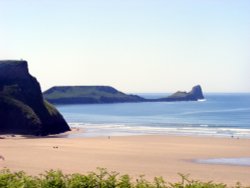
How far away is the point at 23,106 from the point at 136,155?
47.7m

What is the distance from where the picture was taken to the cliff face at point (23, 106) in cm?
9431

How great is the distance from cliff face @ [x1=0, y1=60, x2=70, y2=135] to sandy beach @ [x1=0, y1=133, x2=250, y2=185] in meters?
10.8

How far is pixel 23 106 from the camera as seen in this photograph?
99.4 m

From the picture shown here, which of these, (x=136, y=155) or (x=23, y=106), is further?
(x=23, y=106)

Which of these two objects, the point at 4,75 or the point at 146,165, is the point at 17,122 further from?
the point at 146,165

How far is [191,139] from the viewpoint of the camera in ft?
258

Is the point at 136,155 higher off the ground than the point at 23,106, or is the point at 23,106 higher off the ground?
the point at 23,106

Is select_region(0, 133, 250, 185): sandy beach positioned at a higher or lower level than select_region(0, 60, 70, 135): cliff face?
lower

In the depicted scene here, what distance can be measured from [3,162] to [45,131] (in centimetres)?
4423

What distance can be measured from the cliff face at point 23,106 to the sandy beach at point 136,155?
10781mm

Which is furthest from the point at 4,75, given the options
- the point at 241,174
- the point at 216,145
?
the point at 241,174

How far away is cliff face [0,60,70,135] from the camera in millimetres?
94312

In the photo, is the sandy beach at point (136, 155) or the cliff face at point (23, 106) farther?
the cliff face at point (23, 106)

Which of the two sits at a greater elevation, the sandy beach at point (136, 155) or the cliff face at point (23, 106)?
the cliff face at point (23, 106)
